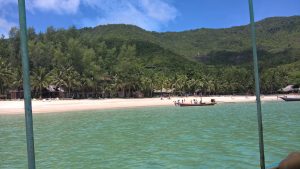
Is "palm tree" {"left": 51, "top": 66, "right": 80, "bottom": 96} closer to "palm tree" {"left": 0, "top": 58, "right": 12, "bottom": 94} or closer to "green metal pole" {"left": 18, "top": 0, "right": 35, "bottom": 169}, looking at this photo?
"palm tree" {"left": 0, "top": 58, "right": 12, "bottom": 94}

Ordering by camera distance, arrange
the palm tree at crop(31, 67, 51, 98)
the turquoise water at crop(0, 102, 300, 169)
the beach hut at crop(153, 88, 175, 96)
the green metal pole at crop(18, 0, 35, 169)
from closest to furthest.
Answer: the green metal pole at crop(18, 0, 35, 169), the turquoise water at crop(0, 102, 300, 169), the palm tree at crop(31, 67, 51, 98), the beach hut at crop(153, 88, 175, 96)

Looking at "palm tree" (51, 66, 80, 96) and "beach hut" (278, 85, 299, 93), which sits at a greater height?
"palm tree" (51, 66, 80, 96)

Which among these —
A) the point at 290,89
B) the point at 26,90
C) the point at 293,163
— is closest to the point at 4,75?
the point at 293,163

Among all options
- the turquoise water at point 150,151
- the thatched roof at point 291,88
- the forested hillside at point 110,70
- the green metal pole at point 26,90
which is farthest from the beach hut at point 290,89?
the green metal pole at point 26,90

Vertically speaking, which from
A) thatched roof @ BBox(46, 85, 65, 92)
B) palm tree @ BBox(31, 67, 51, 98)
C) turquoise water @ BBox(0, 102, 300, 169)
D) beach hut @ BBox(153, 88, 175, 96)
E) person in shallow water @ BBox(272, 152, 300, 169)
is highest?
palm tree @ BBox(31, 67, 51, 98)

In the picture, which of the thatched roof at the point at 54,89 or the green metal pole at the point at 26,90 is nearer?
the green metal pole at the point at 26,90

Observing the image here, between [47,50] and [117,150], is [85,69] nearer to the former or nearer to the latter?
[47,50]

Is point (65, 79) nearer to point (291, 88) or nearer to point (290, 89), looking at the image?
point (290, 89)

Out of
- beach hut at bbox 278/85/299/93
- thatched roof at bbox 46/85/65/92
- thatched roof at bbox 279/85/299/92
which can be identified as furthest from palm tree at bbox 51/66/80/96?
thatched roof at bbox 279/85/299/92

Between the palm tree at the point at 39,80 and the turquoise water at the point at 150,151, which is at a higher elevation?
the palm tree at the point at 39,80

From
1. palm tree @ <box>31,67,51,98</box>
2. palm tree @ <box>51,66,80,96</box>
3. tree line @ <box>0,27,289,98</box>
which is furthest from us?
tree line @ <box>0,27,289,98</box>

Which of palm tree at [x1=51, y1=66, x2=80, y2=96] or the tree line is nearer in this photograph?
palm tree at [x1=51, y1=66, x2=80, y2=96]

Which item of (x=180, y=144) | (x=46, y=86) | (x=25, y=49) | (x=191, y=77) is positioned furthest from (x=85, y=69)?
(x=25, y=49)

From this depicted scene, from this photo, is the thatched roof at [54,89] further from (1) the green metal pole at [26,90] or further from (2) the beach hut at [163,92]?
(1) the green metal pole at [26,90]
